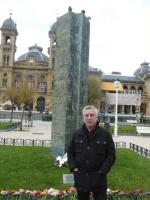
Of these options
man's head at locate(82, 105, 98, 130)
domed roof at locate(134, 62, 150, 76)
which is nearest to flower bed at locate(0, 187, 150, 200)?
man's head at locate(82, 105, 98, 130)

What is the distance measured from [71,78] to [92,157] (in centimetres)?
849

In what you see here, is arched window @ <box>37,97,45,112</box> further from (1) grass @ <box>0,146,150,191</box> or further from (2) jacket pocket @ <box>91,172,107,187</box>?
(2) jacket pocket @ <box>91,172,107,187</box>

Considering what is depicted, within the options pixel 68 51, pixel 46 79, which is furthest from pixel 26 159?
pixel 46 79

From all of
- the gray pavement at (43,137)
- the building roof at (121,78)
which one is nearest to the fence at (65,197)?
the gray pavement at (43,137)

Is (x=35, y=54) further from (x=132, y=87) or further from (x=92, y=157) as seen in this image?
(x=92, y=157)

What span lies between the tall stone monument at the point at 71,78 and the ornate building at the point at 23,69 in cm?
8133

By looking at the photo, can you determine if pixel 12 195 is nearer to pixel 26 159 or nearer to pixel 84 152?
pixel 84 152

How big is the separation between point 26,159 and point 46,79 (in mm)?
84559

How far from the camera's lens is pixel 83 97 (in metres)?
15.0

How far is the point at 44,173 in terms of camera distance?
12867 mm

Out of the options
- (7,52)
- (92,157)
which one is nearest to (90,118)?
(92,157)

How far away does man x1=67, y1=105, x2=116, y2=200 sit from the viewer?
21.0 feet

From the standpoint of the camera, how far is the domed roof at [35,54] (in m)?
101

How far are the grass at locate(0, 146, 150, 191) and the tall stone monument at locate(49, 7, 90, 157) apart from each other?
1068mm
